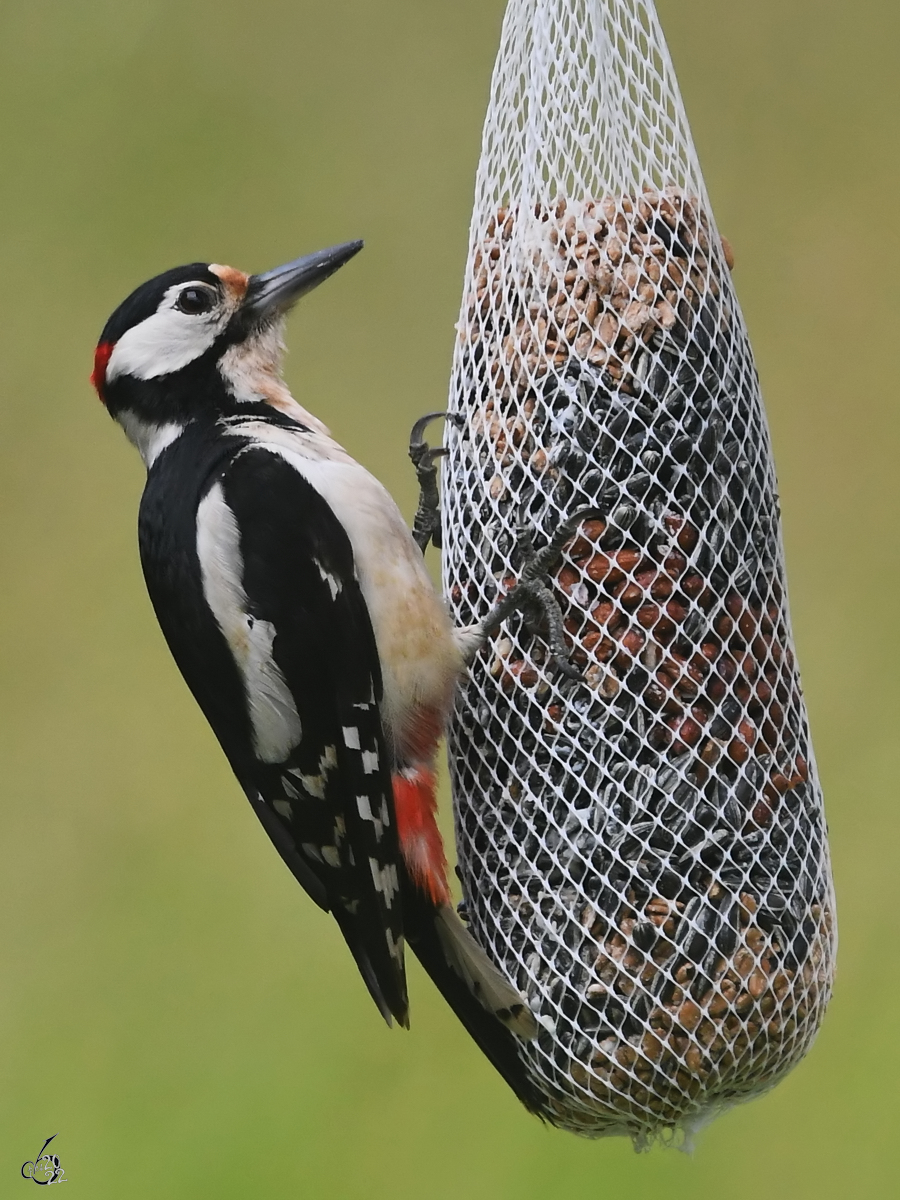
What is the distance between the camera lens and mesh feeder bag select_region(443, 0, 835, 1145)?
1627 mm

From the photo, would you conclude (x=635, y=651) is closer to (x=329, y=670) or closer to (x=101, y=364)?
(x=329, y=670)

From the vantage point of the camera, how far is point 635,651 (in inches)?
65.1

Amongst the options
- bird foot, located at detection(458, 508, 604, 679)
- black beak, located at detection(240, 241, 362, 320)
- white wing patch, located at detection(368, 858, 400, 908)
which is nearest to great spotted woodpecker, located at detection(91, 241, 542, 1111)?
white wing patch, located at detection(368, 858, 400, 908)

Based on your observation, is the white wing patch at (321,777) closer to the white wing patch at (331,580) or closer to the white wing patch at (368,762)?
the white wing patch at (368,762)

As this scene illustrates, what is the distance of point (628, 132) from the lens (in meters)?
1.68

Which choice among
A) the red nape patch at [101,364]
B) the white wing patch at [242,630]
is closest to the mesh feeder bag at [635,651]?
the white wing patch at [242,630]

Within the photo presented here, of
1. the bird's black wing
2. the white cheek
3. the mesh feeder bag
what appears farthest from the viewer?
the white cheek

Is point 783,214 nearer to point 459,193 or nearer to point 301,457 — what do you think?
point 459,193

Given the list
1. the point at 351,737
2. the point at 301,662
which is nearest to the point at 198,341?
the point at 301,662

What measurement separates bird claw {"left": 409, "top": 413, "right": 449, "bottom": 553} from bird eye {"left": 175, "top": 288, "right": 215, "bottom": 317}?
333 mm

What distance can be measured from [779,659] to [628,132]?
660mm

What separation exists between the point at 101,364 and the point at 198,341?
15 cm

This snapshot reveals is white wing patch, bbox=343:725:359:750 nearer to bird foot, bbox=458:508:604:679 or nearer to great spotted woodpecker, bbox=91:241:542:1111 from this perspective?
great spotted woodpecker, bbox=91:241:542:1111

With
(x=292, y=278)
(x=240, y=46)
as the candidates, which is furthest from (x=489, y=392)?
(x=240, y=46)
